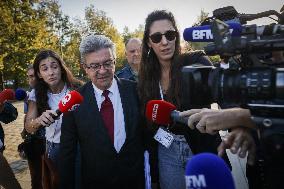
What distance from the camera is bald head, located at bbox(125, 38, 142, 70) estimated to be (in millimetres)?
4909

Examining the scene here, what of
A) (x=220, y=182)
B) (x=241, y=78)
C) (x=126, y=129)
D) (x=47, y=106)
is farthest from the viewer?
(x=47, y=106)

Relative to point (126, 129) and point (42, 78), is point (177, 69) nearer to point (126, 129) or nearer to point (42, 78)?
point (126, 129)

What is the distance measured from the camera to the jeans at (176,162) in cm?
247

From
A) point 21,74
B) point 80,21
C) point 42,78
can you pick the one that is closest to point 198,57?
point 42,78

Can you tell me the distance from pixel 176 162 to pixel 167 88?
1.87 feet

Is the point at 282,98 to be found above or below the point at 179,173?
above

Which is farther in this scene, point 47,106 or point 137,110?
point 47,106

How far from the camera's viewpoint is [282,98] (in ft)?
4.08

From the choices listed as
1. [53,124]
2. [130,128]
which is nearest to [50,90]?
[53,124]

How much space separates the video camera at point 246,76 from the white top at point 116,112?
0.98 meters

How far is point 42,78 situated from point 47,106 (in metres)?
0.36

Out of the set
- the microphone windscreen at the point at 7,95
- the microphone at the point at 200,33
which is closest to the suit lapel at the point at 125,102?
the microphone at the point at 200,33

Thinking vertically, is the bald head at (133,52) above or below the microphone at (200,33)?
below

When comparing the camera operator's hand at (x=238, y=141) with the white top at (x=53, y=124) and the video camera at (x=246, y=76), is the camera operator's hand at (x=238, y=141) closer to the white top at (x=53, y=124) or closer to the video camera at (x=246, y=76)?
the video camera at (x=246, y=76)
